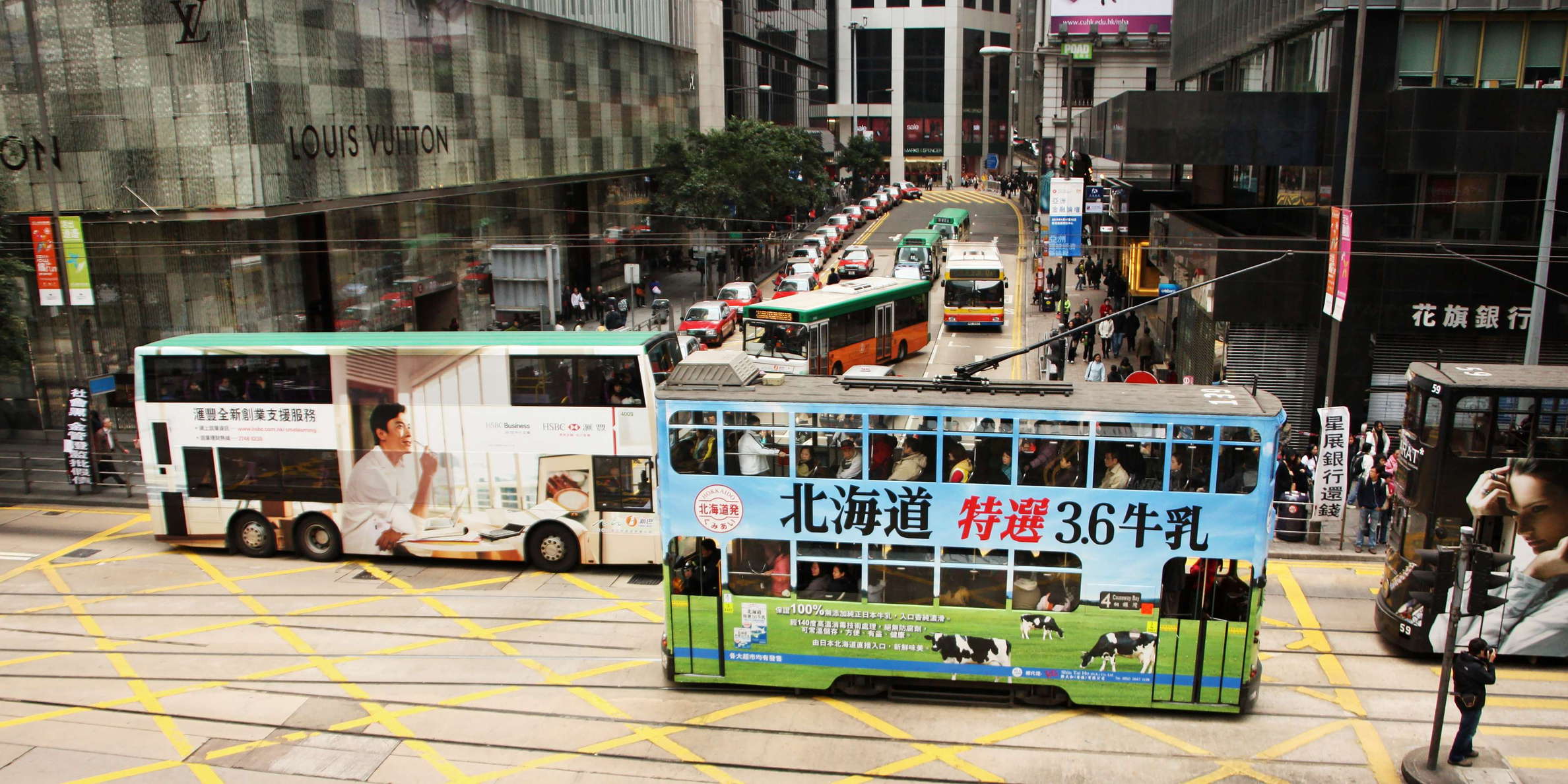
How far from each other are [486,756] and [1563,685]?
11.9m

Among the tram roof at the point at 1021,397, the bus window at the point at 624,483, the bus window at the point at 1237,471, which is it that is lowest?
the bus window at the point at 624,483

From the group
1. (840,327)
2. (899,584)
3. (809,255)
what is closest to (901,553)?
(899,584)

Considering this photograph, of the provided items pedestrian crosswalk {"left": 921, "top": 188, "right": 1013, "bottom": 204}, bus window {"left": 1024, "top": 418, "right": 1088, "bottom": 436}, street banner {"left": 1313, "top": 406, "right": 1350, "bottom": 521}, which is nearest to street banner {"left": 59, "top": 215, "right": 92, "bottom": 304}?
bus window {"left": 1024, "top": 418, "right": 1088, "bottom": 436}

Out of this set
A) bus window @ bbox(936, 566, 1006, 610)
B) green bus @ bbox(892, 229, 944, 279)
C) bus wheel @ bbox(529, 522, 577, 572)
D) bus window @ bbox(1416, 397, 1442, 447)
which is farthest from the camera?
green bus @ bbox(892, 229, 944, 279)

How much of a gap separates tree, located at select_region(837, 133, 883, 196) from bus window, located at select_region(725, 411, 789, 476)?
227ft

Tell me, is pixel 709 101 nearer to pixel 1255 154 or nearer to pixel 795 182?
pixel 795 182

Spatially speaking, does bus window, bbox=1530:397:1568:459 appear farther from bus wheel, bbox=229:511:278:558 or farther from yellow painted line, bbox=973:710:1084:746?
bus wheel, bbox=229:511:278:558

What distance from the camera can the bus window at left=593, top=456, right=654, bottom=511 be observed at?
52.4ft

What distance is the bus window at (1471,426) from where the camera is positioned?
12289mm

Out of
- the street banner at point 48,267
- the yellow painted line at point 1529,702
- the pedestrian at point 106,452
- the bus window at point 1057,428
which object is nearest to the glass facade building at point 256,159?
the street banner at point 48,267

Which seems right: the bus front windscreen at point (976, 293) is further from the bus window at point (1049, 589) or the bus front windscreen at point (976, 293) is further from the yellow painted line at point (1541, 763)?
the yellow painted line at point (1541, 763)

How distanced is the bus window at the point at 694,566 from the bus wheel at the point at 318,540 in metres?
7.51

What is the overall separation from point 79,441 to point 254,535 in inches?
237

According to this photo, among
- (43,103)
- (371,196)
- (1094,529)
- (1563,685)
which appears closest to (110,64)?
(43,103)
